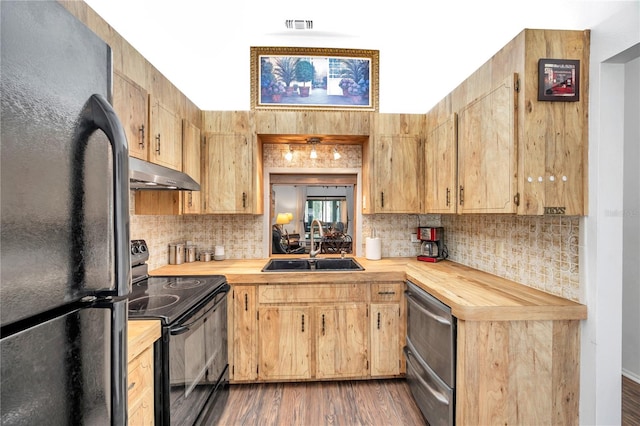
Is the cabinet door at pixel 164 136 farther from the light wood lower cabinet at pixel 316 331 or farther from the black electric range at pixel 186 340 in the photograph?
the light wood lower cabinet at pixel 316 331

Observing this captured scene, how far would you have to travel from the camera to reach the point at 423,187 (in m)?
2.63

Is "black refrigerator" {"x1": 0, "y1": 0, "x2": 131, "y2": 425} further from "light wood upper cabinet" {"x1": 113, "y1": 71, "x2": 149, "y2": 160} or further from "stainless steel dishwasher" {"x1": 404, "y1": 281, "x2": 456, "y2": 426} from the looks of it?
"stainless steel dishwasher" {"x1": 404, "y1": 281, "x2": 456, "y2": 426}

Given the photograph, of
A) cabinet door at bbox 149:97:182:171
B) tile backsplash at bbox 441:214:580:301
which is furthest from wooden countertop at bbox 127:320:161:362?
tile backsplash at bbox 441:214:580:301

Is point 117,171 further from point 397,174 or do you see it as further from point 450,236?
point 450,236

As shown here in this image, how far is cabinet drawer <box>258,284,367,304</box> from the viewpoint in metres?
2.25

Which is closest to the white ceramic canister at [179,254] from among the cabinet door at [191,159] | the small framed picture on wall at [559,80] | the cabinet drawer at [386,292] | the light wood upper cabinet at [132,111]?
the cabinet door at [191,159]

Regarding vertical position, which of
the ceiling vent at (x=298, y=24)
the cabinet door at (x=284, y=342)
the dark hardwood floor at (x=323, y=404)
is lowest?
the dark hardwood floor at (x=323, y=404)

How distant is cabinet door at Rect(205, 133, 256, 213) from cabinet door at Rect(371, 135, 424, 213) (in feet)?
3.95

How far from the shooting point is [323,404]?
2.06 m

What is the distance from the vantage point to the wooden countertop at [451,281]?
145 cm

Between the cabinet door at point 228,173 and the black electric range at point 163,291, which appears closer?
the black electric range at point 163,291

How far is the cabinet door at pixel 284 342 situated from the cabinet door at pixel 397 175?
3.99 ft

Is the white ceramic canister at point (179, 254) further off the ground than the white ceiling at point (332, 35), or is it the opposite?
the white ceiling at point (332, 35)

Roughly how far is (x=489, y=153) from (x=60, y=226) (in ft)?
6.45
